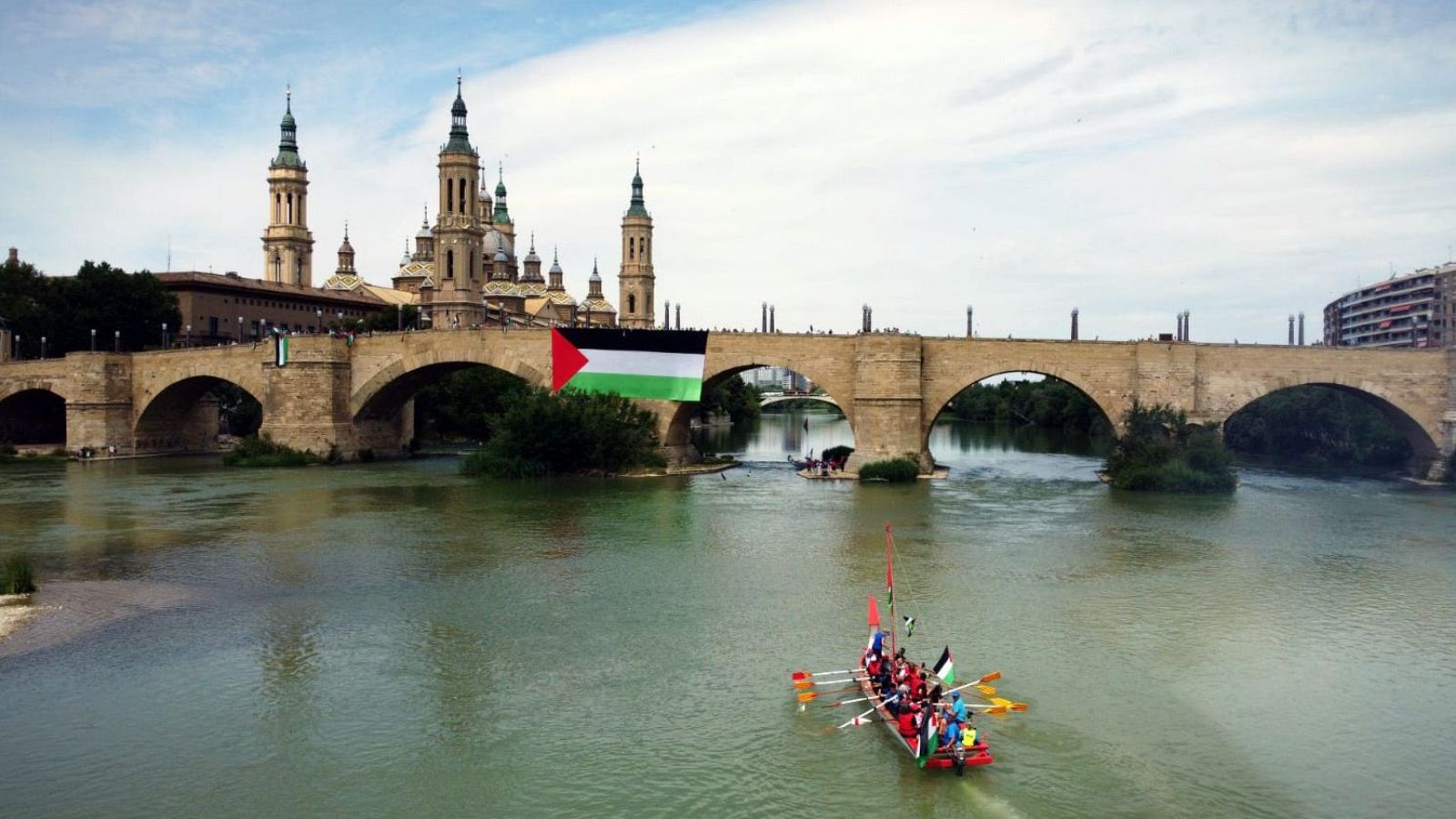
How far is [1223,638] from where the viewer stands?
18.7 metres

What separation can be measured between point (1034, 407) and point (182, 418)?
197 feet

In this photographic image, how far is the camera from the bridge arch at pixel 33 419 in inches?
2263

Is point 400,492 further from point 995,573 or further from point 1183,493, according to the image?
point 1183,493

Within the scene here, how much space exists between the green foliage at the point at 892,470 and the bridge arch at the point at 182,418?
27.1 meters

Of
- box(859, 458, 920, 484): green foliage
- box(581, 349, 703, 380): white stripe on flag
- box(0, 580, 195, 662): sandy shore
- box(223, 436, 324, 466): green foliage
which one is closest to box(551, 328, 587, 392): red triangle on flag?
box(581, 349, 703, 380): white stripe on flag

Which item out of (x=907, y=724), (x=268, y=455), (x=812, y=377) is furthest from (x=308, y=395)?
(x=907, y=724)

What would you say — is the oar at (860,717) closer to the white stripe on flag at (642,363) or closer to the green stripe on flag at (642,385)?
the green stripe on flag at (642,385)

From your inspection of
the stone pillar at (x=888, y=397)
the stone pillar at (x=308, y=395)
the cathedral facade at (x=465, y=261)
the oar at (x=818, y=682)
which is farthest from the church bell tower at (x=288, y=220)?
the oar at (x=818, y=682)

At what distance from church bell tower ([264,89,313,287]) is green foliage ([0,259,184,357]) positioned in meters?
22.5

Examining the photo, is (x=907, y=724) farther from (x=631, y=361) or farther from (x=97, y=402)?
(x=97, y=402)

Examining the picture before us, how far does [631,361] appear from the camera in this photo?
1773 inches

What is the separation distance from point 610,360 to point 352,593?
24.1 m

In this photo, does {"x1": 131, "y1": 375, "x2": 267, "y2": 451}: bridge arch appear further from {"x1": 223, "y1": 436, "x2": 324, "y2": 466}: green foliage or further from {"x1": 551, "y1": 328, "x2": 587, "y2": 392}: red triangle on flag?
{"x1": 551, "y1": 328, "x2": 587, "y2": 392}: red triangle on flag

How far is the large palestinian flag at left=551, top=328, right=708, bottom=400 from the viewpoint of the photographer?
44.2 metres
